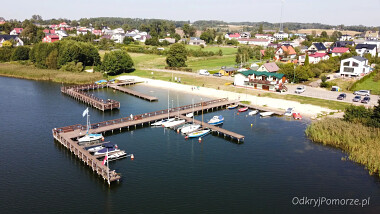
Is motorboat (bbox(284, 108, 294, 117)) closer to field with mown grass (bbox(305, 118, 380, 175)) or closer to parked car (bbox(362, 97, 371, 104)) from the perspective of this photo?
field with mown grass (bbox(305, 118, 380, 175))

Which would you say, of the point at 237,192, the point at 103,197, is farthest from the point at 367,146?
the point at 103,197

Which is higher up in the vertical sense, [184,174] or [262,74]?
[262,74]

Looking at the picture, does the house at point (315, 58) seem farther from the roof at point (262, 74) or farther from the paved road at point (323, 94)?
the roof at point (262, 74)

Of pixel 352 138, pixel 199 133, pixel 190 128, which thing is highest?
pixel 352 138

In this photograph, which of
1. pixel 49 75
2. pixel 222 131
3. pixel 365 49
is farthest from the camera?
pixel 365 49

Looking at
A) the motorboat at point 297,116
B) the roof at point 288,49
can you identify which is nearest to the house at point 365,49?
the roof at point 288,49

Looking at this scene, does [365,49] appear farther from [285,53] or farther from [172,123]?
[172,123]

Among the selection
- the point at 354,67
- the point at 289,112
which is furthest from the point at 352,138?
the point at 354,67
